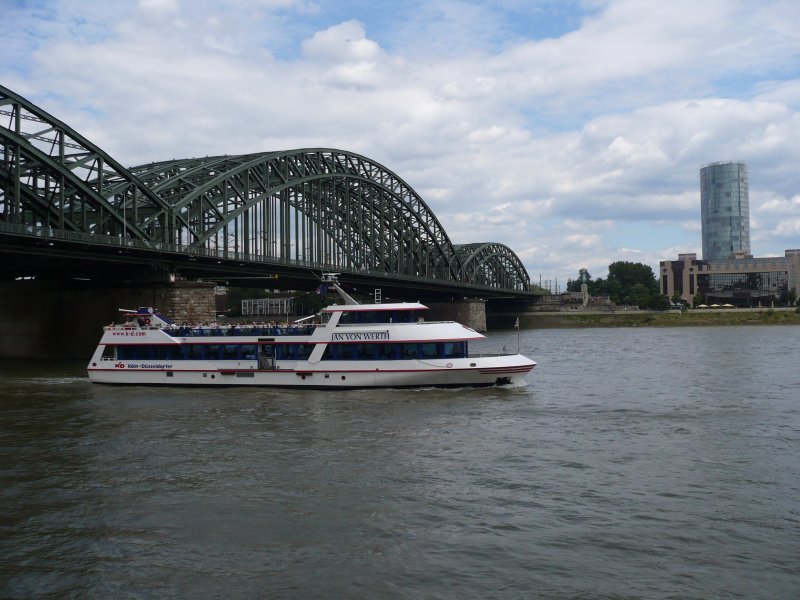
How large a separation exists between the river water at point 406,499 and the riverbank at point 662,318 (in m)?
109

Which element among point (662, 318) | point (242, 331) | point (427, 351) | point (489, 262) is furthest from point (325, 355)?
point (489, 262)

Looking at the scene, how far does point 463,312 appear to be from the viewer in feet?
429

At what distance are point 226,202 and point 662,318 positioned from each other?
94.6 m

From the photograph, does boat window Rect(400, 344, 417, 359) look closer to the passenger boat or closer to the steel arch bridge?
the passenger boat

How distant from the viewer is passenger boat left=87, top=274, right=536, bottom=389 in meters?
37.3

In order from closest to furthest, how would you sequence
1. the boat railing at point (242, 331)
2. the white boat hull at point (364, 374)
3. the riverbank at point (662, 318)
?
the white boat hull at point (364, 374), the boat railing at point (242, 331), the riverbank at point (662, 318)

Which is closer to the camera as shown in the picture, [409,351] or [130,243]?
[409,351]

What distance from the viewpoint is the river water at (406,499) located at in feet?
43.9

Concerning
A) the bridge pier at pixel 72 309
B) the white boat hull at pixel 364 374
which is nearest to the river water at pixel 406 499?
the white boat hull at pixel 364 374

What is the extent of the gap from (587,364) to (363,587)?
4315 centimetres

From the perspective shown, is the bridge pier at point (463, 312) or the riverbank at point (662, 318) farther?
the riverbank at point (662, 318)

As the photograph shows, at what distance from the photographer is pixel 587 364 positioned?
53.7m

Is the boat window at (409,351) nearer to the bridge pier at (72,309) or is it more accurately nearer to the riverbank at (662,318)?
the bridge pier at (72,309)

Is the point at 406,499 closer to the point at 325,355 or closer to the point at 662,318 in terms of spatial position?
the point at 325,355
